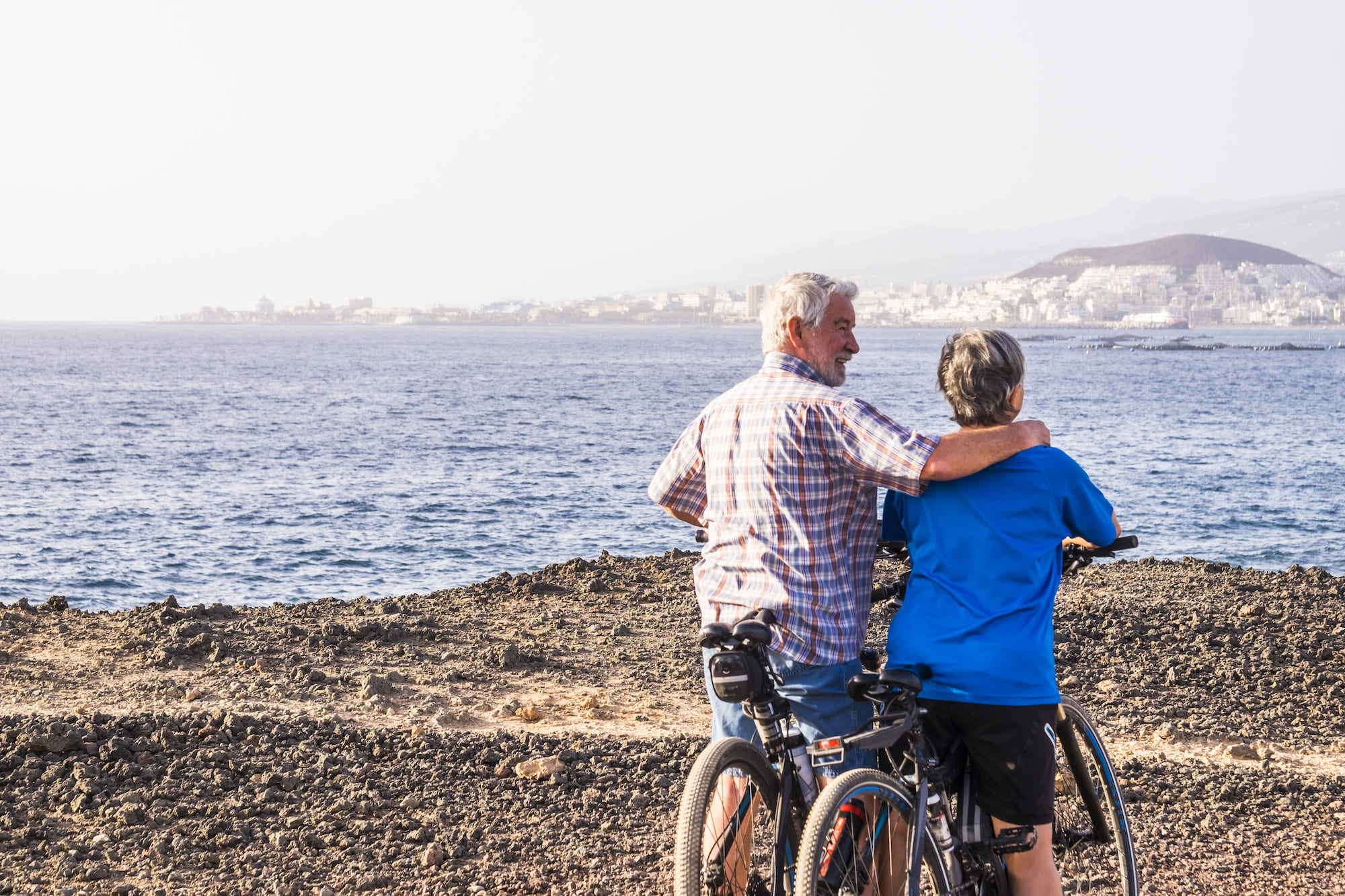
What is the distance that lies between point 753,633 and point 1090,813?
1725 mm

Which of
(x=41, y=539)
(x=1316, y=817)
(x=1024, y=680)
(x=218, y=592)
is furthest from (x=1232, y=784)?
(x=41, y=539)

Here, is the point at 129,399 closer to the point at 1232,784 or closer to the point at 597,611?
the point at 597,611

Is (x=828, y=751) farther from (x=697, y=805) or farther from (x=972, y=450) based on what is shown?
(x=972, y=450)

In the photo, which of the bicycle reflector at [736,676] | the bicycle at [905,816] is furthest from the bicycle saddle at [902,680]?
the bicycle reflector at [736,676]

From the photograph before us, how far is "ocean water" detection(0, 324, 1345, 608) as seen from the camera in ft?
76.1

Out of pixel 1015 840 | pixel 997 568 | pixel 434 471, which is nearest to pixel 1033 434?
pixel 997 568

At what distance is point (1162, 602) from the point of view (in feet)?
33.7

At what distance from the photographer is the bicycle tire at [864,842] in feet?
10.1

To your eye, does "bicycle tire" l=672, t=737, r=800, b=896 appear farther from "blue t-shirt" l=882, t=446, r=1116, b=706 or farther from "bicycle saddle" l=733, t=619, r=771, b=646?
"blue t-shirt" l=882, t=446, r=1116, b=706

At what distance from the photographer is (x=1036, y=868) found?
141 inches

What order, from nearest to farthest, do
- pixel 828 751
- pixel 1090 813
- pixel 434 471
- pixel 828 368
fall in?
pixel 828 751 → pixel 828 368 → pixel 1090 813 → pixel 434 471

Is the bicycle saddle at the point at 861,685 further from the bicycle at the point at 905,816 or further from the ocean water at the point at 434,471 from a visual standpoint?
the ocean water at the point at 434,471

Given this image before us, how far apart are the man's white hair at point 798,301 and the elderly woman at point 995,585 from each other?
370mm

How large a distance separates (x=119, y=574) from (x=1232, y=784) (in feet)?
67.1
